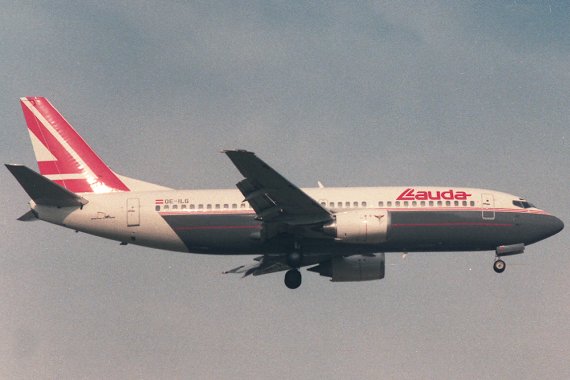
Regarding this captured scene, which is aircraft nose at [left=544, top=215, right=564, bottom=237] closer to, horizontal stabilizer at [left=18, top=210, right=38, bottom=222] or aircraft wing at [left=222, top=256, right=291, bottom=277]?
aircraft wing at [left=222, top=256, right=291, bottom=277]

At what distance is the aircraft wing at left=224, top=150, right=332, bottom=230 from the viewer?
58.4 m

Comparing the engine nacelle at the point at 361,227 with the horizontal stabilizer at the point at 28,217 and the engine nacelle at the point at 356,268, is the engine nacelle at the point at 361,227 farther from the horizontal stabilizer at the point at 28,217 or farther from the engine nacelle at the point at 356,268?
the horizontal stabilizer at the point at 28,217

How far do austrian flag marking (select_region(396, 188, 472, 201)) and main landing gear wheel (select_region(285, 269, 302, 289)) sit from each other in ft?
24.9

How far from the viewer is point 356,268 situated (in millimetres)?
67625

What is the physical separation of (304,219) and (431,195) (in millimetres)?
7477

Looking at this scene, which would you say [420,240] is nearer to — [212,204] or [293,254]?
[293,254]

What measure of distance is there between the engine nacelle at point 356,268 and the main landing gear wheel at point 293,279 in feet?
7.69

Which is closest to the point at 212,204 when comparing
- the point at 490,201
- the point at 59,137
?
the point at 59,137

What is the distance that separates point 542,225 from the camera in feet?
214

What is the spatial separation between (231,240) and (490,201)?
48.0 feet

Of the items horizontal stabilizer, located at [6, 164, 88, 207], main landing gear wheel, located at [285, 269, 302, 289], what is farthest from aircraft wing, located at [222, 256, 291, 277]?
horizontal stabilizer, located at [6, 164, 88, 207]

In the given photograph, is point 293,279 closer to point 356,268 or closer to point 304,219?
point 356,268

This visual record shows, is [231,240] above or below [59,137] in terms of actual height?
below

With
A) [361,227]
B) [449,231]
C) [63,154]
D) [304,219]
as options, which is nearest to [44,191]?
[63,154]
